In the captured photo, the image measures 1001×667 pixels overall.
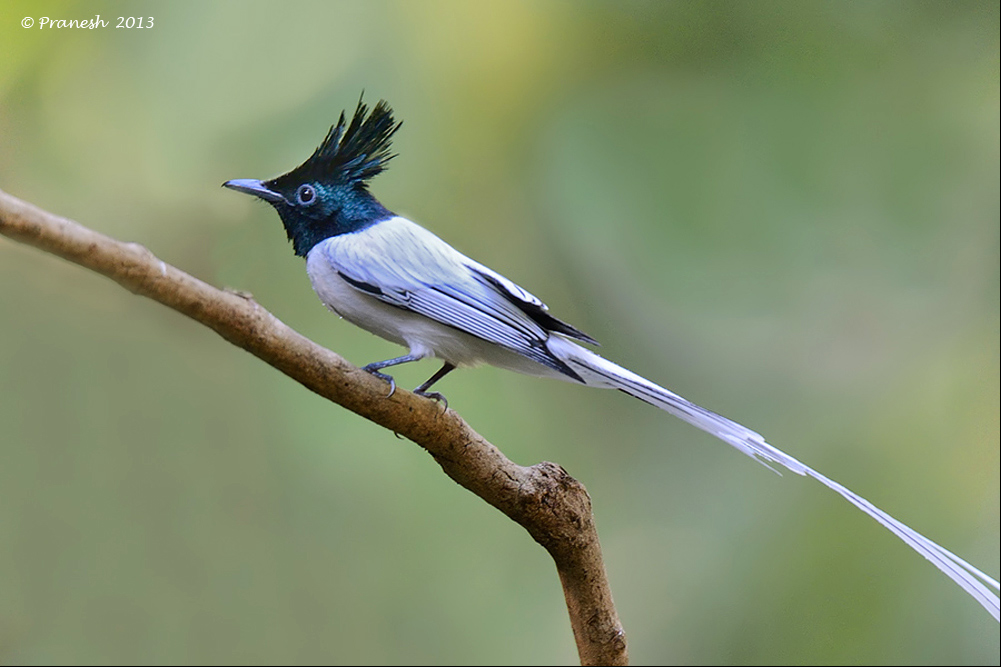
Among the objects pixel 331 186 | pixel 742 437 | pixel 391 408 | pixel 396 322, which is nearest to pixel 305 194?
pixel 331 186

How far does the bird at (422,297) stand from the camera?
1.57 metres

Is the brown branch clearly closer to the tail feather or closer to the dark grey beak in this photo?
the tail feather

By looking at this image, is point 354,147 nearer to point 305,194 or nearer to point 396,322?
point 305,194

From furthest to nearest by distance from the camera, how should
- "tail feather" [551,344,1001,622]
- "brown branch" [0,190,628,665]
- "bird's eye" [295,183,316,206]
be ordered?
"bird's eye" [295,183,316,206], "tail feather" [551,344,1001,622], "brown branch" [0,190,628,665]

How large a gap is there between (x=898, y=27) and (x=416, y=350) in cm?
247

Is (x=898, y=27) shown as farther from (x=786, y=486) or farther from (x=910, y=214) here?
(x=786, y=486)

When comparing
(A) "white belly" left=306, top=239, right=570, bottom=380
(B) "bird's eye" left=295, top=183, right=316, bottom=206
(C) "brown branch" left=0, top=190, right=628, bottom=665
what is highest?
(B) "bird's eye" left=295, top=183, right=316, bottom=206

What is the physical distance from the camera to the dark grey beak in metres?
1.65

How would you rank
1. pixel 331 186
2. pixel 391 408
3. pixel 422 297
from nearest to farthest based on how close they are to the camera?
pixel 391 408, pixel 422 297, pixel 331 186

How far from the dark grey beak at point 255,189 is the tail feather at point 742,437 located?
1.91 ft

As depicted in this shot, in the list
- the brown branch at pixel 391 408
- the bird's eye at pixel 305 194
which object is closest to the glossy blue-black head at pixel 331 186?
the bird's eye at pixel 305 194

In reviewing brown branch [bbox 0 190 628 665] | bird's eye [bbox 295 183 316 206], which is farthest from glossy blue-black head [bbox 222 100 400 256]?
brown branch [bbox 0 190 628 665]

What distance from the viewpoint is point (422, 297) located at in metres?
1.58

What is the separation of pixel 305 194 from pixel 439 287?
32 cm
